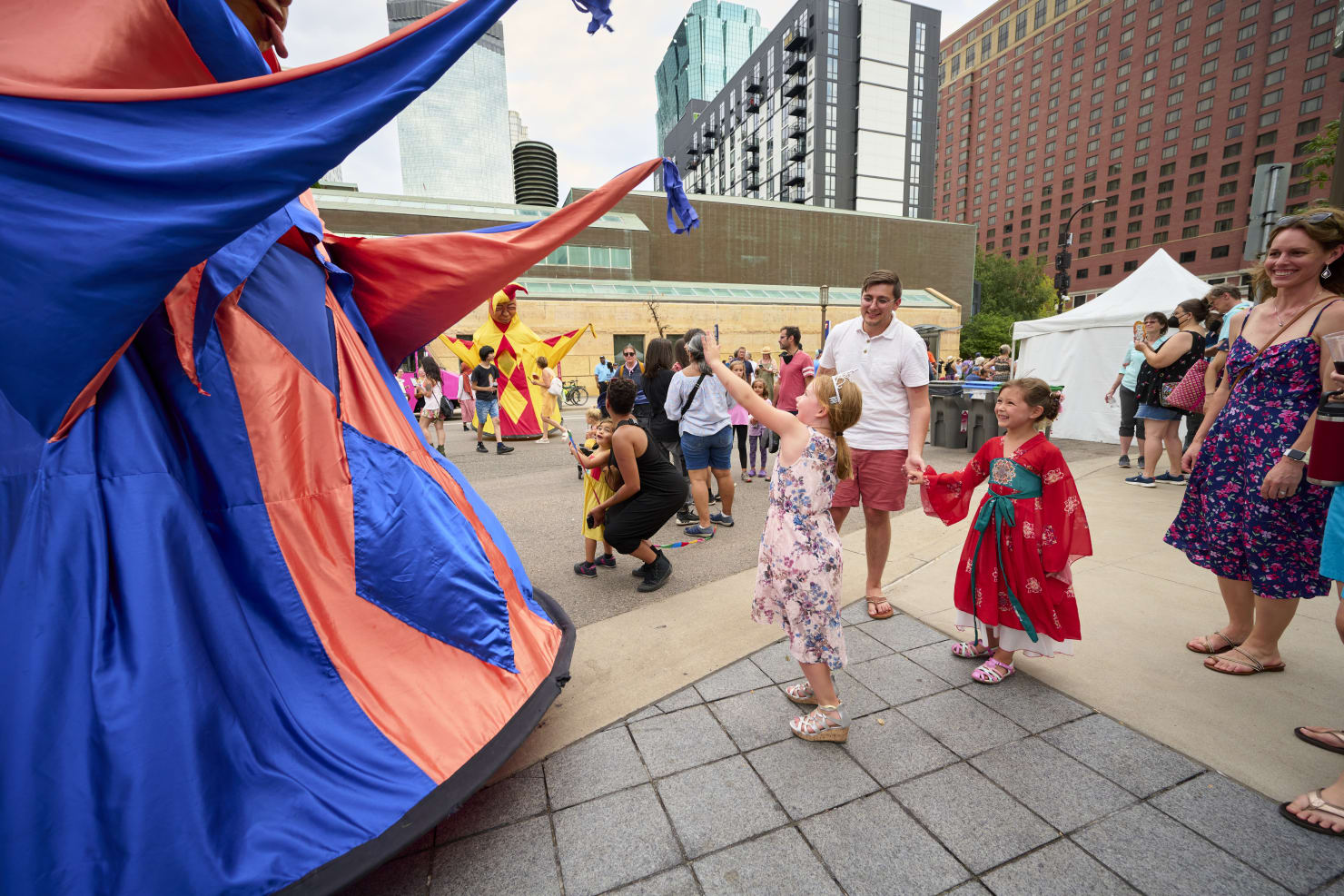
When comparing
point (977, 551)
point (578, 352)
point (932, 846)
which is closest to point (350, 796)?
point (932, 846)

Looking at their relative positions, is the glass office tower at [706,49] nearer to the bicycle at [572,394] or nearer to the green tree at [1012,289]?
the green tree at [1012,289]

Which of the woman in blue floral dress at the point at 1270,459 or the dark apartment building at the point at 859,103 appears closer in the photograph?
the woman in blue floral dress at the point at 1270,459

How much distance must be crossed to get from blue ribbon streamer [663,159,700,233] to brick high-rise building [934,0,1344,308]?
7399 cm

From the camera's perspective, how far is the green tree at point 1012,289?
5112 cm

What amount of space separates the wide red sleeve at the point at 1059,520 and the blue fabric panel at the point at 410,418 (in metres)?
2.36

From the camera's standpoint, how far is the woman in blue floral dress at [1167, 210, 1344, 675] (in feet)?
7.54

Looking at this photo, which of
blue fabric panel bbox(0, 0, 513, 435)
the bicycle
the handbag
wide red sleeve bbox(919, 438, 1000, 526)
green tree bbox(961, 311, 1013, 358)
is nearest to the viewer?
blue fabric panel bbox(0, 0, 513, 435)

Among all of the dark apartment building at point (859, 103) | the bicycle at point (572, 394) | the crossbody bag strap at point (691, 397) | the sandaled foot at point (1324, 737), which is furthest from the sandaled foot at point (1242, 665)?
the dark apartment building at point (859, 103)

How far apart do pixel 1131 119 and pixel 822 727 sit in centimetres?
9555

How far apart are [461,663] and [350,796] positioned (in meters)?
0.53

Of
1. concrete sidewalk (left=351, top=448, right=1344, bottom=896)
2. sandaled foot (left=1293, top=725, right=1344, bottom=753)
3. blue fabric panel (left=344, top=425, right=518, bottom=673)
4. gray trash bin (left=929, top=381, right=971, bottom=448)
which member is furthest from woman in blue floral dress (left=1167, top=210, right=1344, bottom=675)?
gray trash bin (left=929, top=381, right=971, bottom=448)

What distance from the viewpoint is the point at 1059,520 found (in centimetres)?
255

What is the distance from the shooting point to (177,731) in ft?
4.76

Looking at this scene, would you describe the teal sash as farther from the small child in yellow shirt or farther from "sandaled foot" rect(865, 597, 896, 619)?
the small child in yellow shirt
